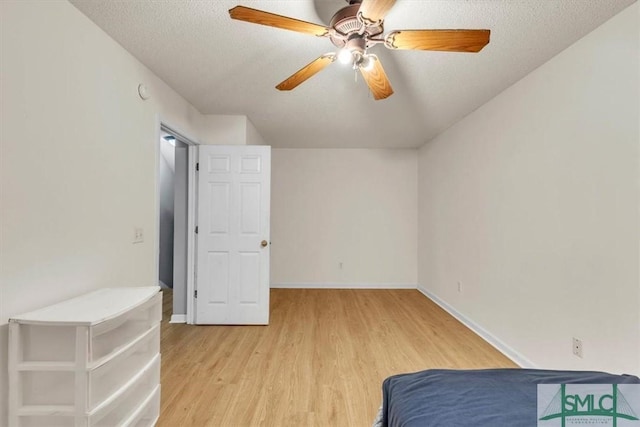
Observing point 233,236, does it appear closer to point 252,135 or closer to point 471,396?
point 252,135

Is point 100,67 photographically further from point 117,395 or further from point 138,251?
point 117,395

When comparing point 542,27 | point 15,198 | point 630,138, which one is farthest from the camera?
point 542,27

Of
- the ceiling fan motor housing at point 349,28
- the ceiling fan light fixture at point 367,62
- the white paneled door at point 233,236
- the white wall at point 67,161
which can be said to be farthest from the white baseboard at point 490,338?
the white wall at point 67,161

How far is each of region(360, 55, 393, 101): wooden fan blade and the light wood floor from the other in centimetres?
205

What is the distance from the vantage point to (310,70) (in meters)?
1.77

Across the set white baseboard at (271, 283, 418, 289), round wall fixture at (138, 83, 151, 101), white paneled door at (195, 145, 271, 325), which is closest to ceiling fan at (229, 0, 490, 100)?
round wall fixture at (138, 83, 151, 101)

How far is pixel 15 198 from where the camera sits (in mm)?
1287

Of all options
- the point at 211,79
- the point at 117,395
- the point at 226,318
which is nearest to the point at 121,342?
the point at 117,395

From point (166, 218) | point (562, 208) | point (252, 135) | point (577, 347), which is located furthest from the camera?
point (166, 218)

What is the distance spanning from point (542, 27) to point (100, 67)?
271 cm

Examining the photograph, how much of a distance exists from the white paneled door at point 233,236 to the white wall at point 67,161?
3.04 feet

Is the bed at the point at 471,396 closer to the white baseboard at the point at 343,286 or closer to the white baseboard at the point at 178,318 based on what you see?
the white baseboard at the point at 178,318

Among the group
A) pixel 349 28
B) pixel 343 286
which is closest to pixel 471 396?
pixel 349 28

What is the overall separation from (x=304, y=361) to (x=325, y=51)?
240 cm
